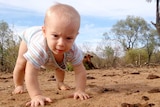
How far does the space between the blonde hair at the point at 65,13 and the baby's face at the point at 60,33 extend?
1.5 inches

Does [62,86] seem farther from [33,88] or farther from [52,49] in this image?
[52,49]

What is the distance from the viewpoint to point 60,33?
2.49 meters

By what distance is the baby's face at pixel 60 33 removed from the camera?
2496 millimetres

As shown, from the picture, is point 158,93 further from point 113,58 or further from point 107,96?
point 113,58

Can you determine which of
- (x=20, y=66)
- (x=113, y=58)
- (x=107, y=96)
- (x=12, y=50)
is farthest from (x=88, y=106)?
(x=113, y=58)

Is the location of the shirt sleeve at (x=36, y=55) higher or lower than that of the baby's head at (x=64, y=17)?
lower

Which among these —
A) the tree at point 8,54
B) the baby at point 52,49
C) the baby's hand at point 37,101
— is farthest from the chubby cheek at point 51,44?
the tree at point 8,54

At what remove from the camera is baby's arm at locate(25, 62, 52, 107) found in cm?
263

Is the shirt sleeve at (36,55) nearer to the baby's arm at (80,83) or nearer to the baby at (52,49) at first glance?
the baby at (52,49)

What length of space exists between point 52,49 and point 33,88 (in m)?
0.39

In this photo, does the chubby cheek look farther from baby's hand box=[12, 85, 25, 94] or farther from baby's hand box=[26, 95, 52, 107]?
baby's hand box=[12, 85, 25, 94]

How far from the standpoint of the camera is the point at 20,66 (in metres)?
3.39

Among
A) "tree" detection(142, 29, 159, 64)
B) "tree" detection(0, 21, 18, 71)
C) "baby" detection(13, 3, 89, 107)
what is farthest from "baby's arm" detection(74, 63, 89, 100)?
"tree" detection(142, 29, 159, 64)

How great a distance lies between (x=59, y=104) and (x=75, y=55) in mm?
577
